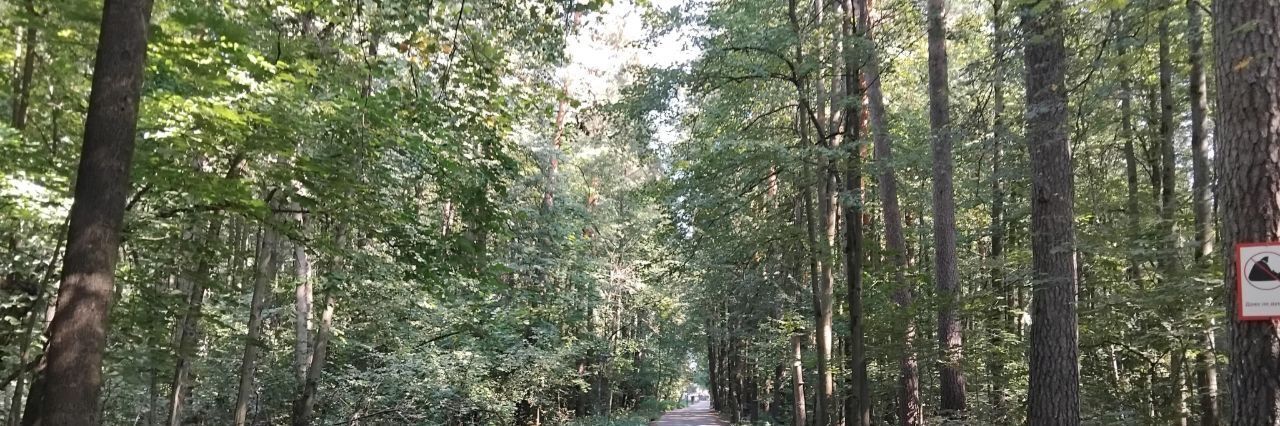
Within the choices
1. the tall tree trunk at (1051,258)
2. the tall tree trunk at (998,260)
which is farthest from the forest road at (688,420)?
the tall tree trunk at (1051,258)

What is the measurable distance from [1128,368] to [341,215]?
35.5ft

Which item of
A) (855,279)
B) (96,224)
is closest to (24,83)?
(96,224)

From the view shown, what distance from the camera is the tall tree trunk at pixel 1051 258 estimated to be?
682 centimetres

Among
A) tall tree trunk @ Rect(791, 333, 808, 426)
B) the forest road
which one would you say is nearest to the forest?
tall tree trunk @ Rect(791, 333, 808, 426)

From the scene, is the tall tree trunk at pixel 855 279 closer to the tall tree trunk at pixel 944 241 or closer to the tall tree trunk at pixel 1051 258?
the tall tree trunk at pixel 944 241

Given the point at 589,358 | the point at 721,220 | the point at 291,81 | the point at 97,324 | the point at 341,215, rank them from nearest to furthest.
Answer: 1. the point at 97,324
2. the point at 291,81
3. the point at 341,215
4. the point at 721,220
5. the point at 589,358

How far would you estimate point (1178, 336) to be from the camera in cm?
743

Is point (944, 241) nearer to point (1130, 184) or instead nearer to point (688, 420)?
point (1130, 184)

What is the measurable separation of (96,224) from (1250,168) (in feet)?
22.3

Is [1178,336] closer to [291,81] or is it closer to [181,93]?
[291,81]

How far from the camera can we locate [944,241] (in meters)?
10.9

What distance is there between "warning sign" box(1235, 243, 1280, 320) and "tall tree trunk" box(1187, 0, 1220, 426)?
129 inches

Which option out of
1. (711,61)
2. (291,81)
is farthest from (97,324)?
(711,61)

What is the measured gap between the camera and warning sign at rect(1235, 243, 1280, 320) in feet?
12.8
